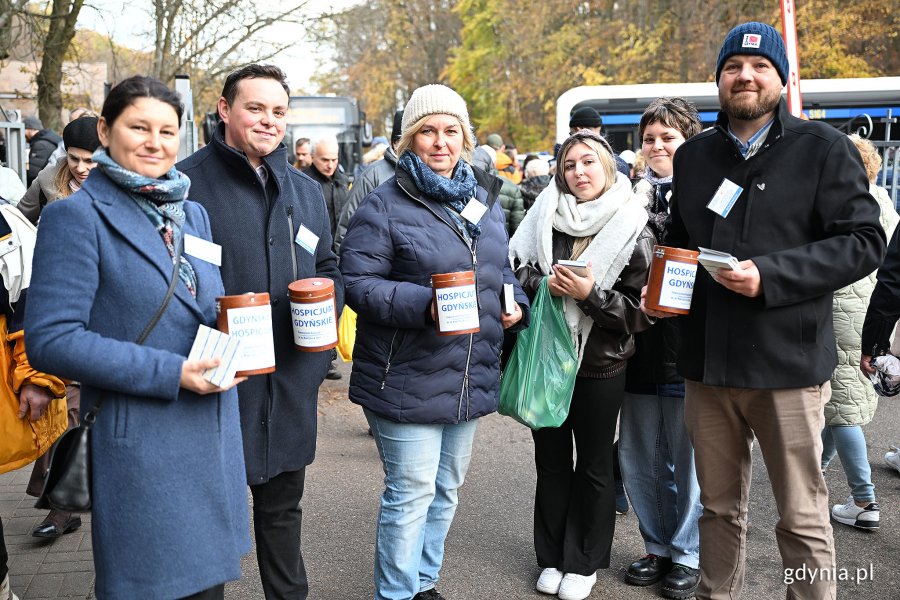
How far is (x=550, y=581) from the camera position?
156 inches

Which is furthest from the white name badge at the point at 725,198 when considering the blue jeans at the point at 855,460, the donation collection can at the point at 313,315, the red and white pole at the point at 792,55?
the red and white pole at the point at 792,55

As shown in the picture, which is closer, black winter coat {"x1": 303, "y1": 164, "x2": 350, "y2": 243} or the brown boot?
the brown boot

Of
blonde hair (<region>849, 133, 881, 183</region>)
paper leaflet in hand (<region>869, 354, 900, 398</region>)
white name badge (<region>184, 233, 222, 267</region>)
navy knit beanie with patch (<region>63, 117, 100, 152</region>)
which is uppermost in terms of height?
navy knit beanie with patch (<region>63, 117, 100, 152</region>)

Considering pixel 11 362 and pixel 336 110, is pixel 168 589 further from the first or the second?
pixel 336 110

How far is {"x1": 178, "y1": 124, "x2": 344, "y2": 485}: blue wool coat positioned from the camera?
3.12 m

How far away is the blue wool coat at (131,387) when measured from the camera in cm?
234

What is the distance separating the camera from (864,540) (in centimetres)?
457

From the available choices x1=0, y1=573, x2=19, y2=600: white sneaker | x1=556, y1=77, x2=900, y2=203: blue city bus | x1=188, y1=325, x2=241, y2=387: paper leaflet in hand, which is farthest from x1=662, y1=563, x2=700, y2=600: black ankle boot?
x1=556, y1=77, x2=900, y2=203: blue city bus

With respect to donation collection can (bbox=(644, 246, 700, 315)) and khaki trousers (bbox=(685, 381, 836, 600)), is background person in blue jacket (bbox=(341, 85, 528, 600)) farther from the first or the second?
khaki trousers (bbox=(685, 381, 836, 600))

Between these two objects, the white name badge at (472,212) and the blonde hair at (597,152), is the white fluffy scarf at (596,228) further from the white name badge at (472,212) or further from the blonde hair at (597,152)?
the white name badge at (472,212)

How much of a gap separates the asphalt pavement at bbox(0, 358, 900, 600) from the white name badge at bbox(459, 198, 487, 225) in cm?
166

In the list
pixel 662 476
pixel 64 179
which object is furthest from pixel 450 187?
pixel 64 179

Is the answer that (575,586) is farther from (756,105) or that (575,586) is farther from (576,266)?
(756,105)

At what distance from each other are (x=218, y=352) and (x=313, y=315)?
56cm
